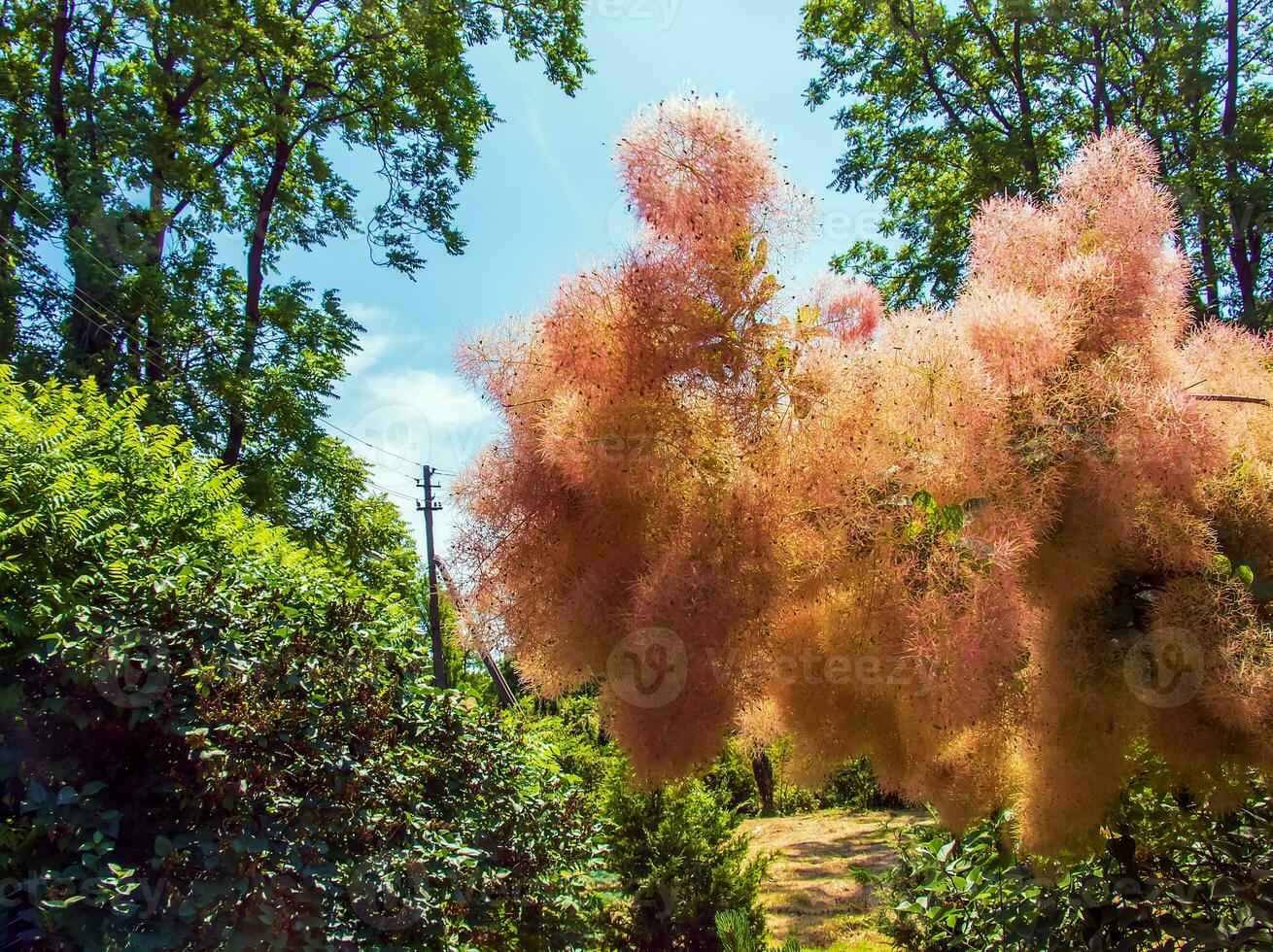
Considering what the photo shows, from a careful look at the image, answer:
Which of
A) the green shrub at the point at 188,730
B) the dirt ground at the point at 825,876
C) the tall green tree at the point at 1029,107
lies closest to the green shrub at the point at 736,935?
the green shrub at the point at 188,730

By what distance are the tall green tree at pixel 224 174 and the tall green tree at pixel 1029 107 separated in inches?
174

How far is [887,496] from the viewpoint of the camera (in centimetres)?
164

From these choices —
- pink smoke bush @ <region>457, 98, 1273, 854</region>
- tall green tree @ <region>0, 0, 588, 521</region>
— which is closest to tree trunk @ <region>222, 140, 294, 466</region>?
tall green tree @ <region>0, 0, 588, 521</region>

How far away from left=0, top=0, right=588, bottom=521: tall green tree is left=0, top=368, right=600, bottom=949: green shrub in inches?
301

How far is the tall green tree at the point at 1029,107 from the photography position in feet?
28.3

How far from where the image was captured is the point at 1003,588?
61.9 inches

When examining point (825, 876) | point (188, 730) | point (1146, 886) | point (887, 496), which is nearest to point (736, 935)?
point (1146, 886)

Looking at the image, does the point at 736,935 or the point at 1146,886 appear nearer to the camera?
the point at 1146,886

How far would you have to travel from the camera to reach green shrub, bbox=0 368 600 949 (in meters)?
2.13

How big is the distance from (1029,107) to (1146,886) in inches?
376

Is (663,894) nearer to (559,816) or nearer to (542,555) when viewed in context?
(559,816)

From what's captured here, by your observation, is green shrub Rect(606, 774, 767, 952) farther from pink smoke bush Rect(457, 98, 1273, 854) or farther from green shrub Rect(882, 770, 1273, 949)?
pink smoke bush Rect(457, 98, 1273, 854)

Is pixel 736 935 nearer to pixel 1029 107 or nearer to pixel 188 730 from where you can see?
pixel 188 730

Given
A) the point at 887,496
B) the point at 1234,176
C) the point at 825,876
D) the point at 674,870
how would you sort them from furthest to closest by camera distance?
the point at 1234,176 → the point at 825,876 → the point at 674,870 → the point at 887,496
